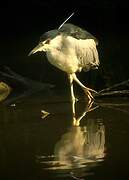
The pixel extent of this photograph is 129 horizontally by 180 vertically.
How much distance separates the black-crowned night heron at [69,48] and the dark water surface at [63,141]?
503mm

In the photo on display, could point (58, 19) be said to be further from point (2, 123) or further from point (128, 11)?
point (2, 123)

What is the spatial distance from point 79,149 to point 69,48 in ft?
8.96

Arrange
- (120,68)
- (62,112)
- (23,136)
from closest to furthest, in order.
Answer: (23,136) → (62,112) → (120,68)

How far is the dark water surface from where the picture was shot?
5148mm

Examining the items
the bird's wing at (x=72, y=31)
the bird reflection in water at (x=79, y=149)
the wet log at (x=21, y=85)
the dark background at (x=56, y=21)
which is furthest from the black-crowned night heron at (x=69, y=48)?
the dark background at (x=56, y=21)

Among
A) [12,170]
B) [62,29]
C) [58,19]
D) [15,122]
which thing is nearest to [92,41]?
[62,29]

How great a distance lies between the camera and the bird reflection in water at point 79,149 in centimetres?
523

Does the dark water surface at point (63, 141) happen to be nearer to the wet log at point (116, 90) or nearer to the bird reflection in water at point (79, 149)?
the bird reflection in water at point (79, 149)

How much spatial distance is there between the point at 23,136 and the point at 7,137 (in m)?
0.17

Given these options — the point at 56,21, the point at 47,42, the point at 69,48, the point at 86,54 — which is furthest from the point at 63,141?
the point at 56,21

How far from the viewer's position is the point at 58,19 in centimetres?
1356

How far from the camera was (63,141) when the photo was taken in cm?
623

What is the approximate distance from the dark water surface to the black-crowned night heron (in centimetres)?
50

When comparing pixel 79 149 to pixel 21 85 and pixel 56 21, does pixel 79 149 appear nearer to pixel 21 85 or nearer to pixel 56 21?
pixel 21 85
